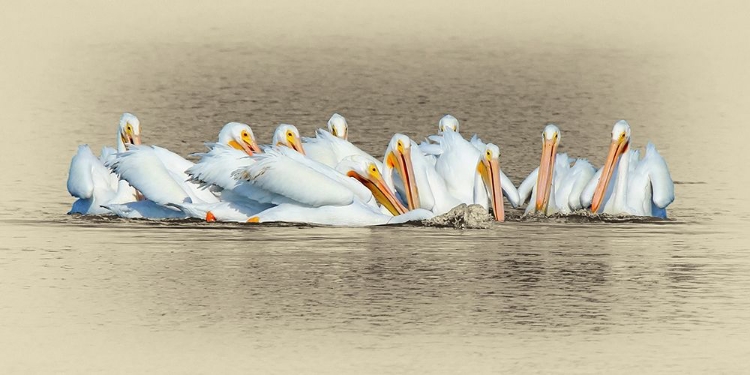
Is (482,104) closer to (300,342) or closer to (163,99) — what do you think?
(163,99)

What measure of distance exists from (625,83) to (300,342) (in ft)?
57.9

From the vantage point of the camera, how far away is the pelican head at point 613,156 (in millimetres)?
14141

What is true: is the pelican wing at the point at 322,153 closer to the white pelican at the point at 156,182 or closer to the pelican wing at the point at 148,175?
the white pelican at the point at 156,182

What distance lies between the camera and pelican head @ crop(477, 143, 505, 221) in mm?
13883

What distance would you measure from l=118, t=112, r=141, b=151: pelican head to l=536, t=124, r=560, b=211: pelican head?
10.5ft

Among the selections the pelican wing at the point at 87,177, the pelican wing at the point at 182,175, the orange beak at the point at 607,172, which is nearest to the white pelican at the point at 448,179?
the orange beak at the point at 607,172

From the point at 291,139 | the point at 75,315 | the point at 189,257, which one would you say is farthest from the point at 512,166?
the point at 75,315

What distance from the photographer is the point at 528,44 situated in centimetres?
3206

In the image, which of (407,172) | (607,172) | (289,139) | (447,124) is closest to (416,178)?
(407,172)

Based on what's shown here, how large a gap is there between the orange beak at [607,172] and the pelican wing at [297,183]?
78.5 inches

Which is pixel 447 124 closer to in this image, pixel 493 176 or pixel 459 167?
pixel 459 167

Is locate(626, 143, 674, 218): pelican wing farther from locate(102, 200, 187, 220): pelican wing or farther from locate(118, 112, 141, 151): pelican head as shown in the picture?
locate(118, 112, 141, 151): pelican head

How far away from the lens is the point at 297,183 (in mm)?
13125

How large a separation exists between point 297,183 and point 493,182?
5.48 ft
